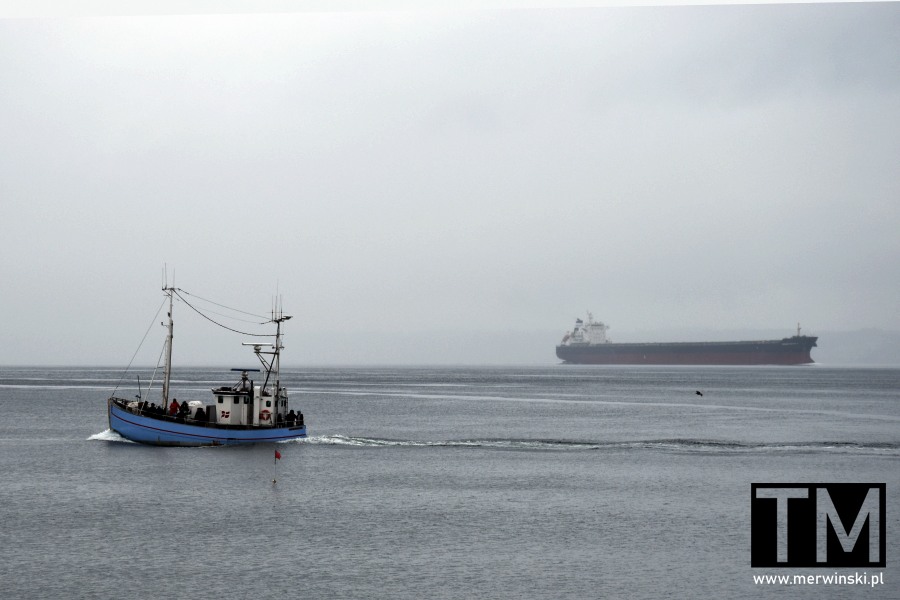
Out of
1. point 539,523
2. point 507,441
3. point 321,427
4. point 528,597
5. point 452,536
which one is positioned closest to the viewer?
point 528,597

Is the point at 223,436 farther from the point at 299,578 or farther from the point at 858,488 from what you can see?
the point at 858,488

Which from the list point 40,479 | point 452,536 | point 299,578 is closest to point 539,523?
point 452,536

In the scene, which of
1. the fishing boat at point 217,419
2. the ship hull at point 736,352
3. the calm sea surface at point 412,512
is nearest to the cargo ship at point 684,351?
the ship hull at point 736,352

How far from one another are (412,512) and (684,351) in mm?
131691

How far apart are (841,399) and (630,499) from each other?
61439 millimetres

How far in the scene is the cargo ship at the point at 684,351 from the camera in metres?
140

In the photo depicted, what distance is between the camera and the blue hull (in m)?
33.0

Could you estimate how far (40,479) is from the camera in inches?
1051

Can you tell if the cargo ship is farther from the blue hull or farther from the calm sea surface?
the blue hull

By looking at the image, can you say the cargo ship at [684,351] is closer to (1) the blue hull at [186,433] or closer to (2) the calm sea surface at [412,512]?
(2) the calm sea surface at [412,512]

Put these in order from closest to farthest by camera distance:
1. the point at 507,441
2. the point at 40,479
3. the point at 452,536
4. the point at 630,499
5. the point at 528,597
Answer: the point at 528,597 < the point at 452,536 < the point at 630,499 < the point at 40,479 < the point at 507,441

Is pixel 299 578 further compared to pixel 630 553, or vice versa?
pixel 630 553

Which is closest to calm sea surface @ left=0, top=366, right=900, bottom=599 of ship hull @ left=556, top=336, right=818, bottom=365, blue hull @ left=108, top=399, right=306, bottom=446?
blue hull @ left=108, top=399, right=306, bottom=446

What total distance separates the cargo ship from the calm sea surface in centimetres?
10011
